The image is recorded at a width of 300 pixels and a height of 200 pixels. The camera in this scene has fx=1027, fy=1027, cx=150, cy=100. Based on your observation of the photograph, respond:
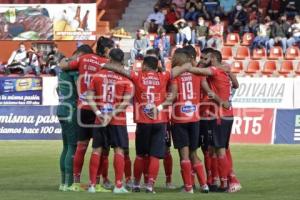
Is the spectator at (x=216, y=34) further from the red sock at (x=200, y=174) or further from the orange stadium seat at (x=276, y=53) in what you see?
the red sock at (x=200, y=174)

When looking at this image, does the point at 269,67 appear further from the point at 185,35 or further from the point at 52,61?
the point at 52,61

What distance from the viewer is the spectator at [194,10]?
4206 centimetres

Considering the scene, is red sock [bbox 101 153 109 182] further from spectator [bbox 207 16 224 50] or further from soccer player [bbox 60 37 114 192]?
spectator [bbox 207 16 224 50]

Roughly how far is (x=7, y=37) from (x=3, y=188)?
25.0m

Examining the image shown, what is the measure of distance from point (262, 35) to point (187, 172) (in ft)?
80.1

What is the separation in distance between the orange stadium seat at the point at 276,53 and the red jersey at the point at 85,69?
23.6 m

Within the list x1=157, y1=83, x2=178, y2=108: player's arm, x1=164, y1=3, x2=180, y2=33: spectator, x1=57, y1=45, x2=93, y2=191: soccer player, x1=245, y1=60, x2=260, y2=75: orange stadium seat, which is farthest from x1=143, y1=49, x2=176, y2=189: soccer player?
x1=164, y1=3, x2=180, y2=33: spectator

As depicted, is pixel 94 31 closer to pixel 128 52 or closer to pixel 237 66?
pixel 128 52

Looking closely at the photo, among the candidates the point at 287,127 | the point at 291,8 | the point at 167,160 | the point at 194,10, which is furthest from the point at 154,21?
the point at 167,160

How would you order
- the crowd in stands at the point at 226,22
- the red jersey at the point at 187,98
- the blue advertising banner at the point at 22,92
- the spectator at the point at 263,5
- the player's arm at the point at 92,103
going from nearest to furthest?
the player's arm at the point at 92,103 → the red jersey at the point at 187,98 → the blue advertising banner at the point at 22,92 → the crowd in stands at the point at 226,22 → the spectator at the point at 263,5

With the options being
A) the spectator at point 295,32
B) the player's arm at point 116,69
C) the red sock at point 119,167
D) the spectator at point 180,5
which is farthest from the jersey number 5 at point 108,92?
the spectator at point 180,5

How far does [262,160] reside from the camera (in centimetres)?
2434

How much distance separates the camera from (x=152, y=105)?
16.7m

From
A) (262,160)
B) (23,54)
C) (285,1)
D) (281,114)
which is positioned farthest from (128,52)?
(262,160)
